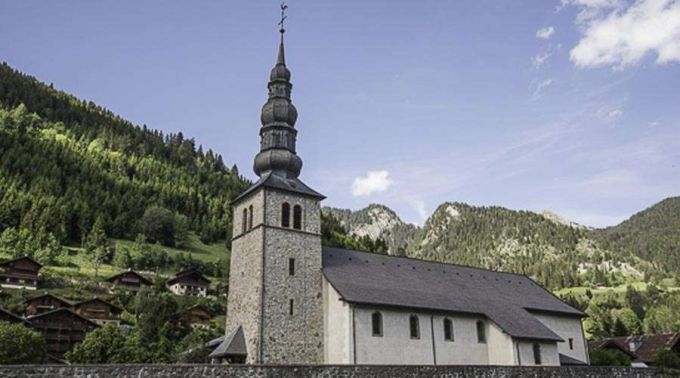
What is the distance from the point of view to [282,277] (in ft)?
122

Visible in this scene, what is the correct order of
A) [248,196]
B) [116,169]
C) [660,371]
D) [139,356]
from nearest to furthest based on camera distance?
1. [660,371]
2. [248,196]
3. [139,356]
4. [116,169]

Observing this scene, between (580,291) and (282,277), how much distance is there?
178 meters

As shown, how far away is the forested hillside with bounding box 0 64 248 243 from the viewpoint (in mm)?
115750

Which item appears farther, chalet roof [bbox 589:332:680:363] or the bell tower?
chalet roof [bbox 589:332:680:363]

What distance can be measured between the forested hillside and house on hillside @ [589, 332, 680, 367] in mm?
88708

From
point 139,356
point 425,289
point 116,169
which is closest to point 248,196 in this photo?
point 425,289

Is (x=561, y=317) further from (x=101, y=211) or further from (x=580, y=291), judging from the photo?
(x=580, y=291)

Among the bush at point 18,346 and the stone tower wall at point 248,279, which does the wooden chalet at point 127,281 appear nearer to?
the bush at point 18,346

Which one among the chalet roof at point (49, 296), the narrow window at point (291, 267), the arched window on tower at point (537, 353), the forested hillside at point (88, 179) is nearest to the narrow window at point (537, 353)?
the arched window on tower at point (537, 353)

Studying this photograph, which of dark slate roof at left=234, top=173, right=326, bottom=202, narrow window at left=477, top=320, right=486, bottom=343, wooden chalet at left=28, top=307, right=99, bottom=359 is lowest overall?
narrow window at left=477, top=320, right=486, bottom=343

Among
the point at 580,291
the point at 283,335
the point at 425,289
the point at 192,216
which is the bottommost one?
the point at 283,335

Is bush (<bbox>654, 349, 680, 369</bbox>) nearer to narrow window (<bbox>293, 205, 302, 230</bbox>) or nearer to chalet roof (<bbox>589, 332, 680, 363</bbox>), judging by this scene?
chalet roof (<bbox>589, 332, 680, 363</bbox>)

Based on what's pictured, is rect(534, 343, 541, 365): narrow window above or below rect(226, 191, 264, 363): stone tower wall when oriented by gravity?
below

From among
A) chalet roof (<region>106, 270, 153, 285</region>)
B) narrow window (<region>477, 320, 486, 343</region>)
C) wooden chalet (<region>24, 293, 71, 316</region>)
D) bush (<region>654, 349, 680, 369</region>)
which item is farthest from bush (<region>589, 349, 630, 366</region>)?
chalet roof (<region>106, 270, 153, 285</region>)
